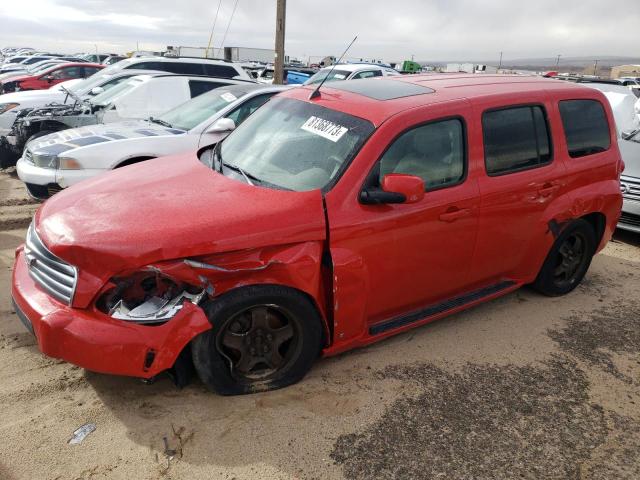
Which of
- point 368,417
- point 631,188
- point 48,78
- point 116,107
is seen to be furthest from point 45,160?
point 48,78

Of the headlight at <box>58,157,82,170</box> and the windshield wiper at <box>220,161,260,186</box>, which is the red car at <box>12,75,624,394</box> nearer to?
the windshield wiper at <box>220,161,260,186</box>

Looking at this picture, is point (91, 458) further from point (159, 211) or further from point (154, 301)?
point (159, 211)

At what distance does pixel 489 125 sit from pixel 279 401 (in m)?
2.32

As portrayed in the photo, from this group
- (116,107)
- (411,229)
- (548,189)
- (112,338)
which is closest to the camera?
(112,338)

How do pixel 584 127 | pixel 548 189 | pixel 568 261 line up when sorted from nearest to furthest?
pixel 548 189
pixel 584 127
pixel 568 261

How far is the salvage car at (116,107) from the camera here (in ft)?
25.3

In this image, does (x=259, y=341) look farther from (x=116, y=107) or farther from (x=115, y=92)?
(x=115, y=92)

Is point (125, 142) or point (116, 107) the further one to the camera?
point (116, 107)

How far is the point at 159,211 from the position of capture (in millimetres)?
2881

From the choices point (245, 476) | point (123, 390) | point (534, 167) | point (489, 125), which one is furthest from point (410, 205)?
point (123, 390)

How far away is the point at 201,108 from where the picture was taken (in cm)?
673

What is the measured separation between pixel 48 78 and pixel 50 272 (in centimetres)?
1522

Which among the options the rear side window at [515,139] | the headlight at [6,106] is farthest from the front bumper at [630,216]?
the headlight at [6,106]

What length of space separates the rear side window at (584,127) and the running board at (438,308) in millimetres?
1219
